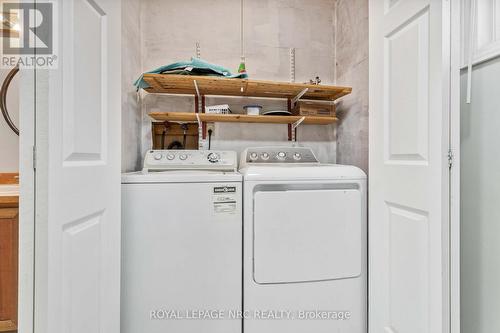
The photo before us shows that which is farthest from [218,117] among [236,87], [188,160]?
[188,160]

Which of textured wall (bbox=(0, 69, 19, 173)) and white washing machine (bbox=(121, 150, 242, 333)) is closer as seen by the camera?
textured wall (bbox=(0, 69, 19, 173))

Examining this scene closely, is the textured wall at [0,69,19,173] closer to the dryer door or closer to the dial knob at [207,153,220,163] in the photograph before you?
the dial knob at [207,153,220,163]

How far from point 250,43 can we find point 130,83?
104cm

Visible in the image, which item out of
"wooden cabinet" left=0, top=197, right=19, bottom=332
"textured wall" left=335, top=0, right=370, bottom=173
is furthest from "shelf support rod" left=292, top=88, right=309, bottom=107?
"wooden cabinet" left=0, top=197, right=19, bottom=332

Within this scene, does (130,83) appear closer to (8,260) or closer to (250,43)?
(250,43)

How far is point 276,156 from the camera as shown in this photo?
6.07 ft

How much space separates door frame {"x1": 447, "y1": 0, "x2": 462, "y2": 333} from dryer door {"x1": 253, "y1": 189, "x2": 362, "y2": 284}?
1.72 ft

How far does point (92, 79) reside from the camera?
0.95 metres

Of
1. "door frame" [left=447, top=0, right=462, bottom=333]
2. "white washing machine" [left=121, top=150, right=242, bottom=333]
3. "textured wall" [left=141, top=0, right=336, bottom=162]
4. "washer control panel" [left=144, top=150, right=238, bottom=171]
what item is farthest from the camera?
"textured wall" [left=141, top=0, right=336, bottom=162]

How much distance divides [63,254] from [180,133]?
1307 mm

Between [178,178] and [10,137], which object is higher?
[10,137]

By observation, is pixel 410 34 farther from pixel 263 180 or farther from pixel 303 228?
pixel 303 228

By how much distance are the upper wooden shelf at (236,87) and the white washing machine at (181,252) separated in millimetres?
693

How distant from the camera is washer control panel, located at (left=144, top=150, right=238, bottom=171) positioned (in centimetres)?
155
